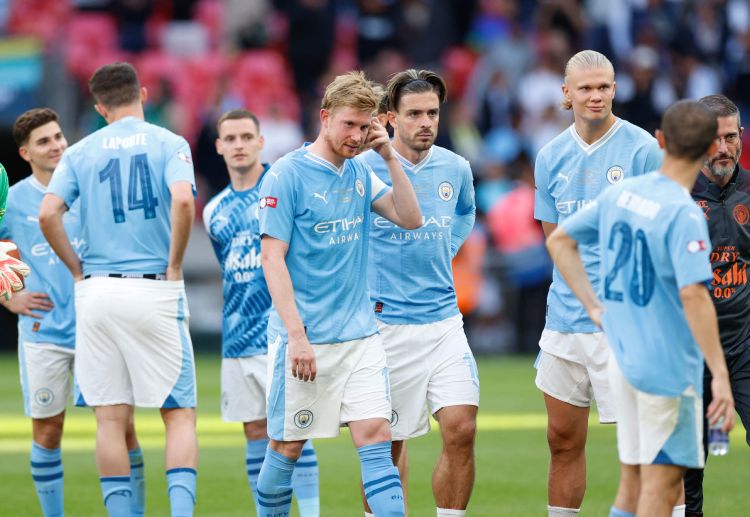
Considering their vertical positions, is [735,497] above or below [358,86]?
below

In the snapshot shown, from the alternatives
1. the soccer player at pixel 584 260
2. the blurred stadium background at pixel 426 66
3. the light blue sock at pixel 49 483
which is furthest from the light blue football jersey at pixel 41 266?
the blurred stadium background at pixel 426 66

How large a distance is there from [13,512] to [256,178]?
2.96 m

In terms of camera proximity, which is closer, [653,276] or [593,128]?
[653,276]

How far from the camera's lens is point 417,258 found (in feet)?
25.7

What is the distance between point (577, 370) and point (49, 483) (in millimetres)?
3644

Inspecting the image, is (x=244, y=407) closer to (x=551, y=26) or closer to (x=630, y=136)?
(x=630, y=136)

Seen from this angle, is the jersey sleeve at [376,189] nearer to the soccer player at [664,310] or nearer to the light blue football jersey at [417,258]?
the light blue football jersey at [417,258]

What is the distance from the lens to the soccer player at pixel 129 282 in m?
7.74

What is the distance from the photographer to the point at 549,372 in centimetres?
765

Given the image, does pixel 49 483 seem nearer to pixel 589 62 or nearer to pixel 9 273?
pixel 9 273

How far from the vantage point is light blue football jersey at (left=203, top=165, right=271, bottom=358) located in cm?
897

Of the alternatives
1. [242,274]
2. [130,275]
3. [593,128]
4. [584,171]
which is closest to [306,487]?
[242,274]

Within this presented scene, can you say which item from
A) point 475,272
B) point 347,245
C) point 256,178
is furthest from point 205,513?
point 475,272

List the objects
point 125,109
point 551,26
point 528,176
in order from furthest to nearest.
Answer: point 551,26, point 528,176, point 125,109
